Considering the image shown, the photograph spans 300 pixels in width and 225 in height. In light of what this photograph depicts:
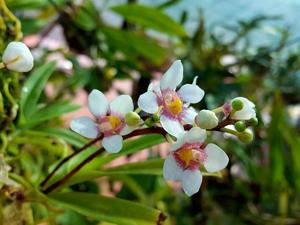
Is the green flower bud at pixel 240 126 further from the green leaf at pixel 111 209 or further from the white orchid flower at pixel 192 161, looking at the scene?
the green leaf at pixel 111 209

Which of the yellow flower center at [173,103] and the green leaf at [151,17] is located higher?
the yellow flower center at [173,103]

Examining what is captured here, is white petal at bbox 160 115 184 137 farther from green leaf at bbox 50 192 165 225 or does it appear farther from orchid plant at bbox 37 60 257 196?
green leaf at bbox 50 192 165 225

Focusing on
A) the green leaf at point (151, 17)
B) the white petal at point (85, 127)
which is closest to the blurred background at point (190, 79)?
the green leaf at point (151, 17)

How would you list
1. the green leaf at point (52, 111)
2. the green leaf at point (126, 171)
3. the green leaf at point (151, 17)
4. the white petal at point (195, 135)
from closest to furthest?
the white petal at point (195, 135) → the green leaf at point (126, 171) → the green leaf at point (52, 111) → the green leaf at point (151, 17)

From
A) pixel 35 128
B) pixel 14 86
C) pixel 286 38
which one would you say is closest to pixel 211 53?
pixel 286 38

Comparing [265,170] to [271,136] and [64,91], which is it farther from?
[64,91]

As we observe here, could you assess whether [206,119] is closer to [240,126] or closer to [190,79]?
[240,126]

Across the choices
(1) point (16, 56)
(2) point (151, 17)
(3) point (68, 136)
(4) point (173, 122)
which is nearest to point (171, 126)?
(4) point (173, 122)
